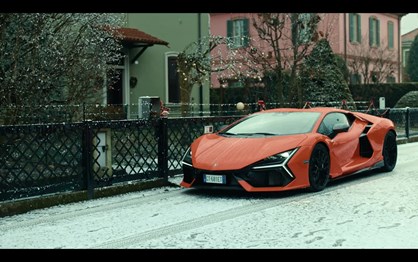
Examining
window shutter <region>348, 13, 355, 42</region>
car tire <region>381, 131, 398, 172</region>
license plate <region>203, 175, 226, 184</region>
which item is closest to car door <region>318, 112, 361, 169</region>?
car tire <region>381, 131, 398, 172</region>

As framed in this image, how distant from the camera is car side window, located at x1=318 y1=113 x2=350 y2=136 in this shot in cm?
925

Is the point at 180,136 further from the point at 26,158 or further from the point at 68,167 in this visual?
the point at 26,158

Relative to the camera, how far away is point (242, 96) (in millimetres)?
27375

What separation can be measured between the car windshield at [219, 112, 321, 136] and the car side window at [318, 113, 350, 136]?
0.15 m

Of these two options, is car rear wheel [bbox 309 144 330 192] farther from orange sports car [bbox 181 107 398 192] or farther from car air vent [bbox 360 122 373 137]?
car air vent [bbox 360 122 373 137]

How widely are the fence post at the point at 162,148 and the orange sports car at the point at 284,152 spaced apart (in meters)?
0.78

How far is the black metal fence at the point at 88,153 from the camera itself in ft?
24.7

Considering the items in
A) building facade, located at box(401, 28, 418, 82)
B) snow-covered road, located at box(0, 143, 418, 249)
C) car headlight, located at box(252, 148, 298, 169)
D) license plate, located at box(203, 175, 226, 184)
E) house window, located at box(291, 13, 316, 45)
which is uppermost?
building facade, located at box(401, 28, 418, 82)

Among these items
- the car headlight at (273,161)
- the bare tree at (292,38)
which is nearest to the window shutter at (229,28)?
the bare tree at (292,38)

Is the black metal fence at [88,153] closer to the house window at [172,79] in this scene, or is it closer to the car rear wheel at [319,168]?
the car rear wheel at [319,168]

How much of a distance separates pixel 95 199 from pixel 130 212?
1.26 m

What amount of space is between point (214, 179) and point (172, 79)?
14.7m

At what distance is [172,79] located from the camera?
894 inches
